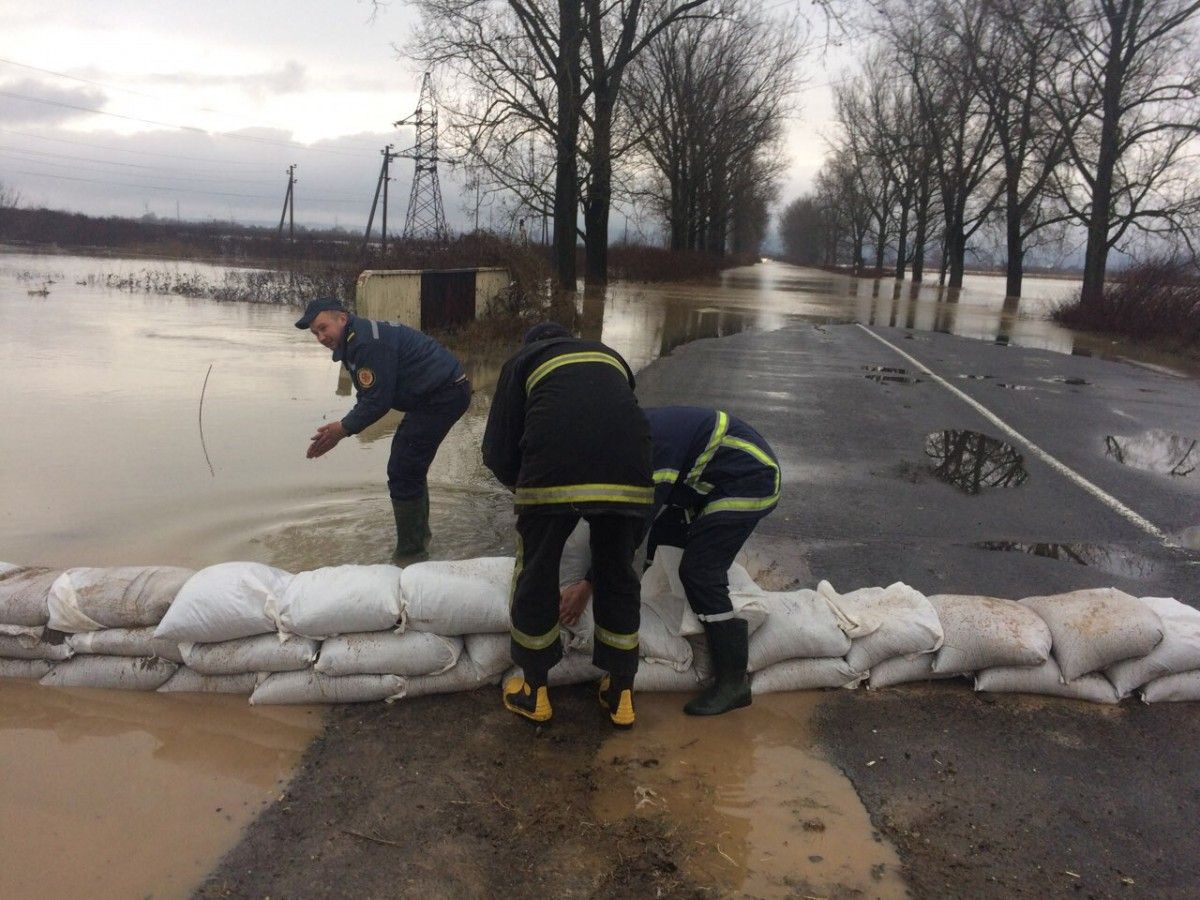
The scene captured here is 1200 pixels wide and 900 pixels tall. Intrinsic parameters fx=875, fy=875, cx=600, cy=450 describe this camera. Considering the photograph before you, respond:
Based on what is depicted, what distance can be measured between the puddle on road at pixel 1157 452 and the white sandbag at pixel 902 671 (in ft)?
15.2

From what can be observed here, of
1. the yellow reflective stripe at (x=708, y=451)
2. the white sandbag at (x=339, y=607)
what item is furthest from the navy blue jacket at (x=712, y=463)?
the white sandbag at (x=339, y=607)

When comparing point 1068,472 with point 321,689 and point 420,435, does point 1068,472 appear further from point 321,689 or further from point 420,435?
point 321,689

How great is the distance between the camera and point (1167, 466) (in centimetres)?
705

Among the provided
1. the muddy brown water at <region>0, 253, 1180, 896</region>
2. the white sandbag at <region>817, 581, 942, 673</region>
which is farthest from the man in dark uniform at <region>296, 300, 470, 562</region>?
the white sandbag at <region>817, 581, 942, 673</region>

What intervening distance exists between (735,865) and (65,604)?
2.50 m

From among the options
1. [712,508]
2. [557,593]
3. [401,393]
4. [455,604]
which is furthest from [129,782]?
[401,393]

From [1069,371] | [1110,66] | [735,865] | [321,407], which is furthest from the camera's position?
[1110,66]

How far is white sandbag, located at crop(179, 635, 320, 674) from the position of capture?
3.16 metres

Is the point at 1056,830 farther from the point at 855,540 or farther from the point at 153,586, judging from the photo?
the point at 153,586

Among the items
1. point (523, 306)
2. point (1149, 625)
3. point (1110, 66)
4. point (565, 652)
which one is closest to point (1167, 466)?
point (1149, 625)

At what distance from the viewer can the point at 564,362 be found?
2672 millimetres

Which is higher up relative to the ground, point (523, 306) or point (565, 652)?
point (523, 306)

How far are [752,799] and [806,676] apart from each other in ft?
2.48

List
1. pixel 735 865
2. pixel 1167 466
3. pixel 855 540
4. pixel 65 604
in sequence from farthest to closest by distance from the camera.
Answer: pixel 1167 466, pixel 855 540, pixel 65 604, pixel 735 865
